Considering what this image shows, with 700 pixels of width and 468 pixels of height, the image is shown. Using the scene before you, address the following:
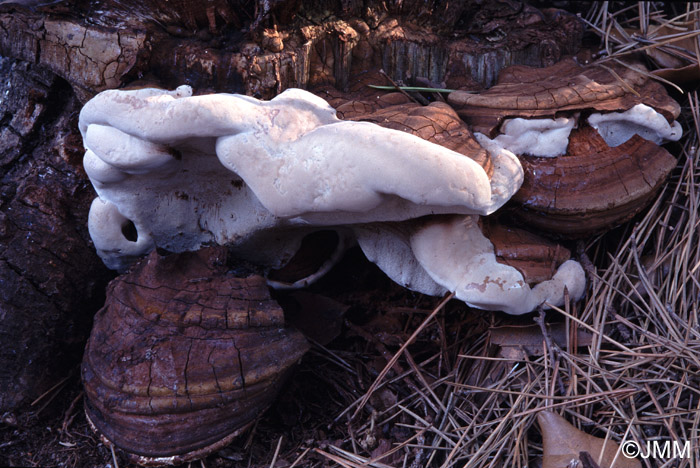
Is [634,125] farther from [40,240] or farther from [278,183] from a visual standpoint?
[40,240]

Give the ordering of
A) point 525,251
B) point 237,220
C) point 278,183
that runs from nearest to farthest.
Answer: point 278,183 → point 525,251 → point 237,220

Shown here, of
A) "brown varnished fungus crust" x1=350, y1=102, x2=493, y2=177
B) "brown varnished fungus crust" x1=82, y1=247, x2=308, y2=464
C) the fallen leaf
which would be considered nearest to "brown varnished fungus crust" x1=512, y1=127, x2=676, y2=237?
"brown varnished fungus crust" x1=350, y1=102, x2=493, y2=177

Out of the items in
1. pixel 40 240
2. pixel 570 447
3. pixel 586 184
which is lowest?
pixel 570 447

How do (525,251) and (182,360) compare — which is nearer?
(182,360)

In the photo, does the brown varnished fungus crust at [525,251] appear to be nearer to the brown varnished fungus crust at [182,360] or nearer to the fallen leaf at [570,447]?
the fallen leaf at [570,447]

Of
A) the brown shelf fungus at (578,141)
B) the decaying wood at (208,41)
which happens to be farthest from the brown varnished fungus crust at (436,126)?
the decaying wood at (208,41)

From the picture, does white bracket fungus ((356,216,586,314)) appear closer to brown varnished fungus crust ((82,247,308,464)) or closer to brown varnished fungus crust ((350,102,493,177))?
brown varnished fungus crust ((350,102,493,177))

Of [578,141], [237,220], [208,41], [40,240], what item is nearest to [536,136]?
[578,141]
